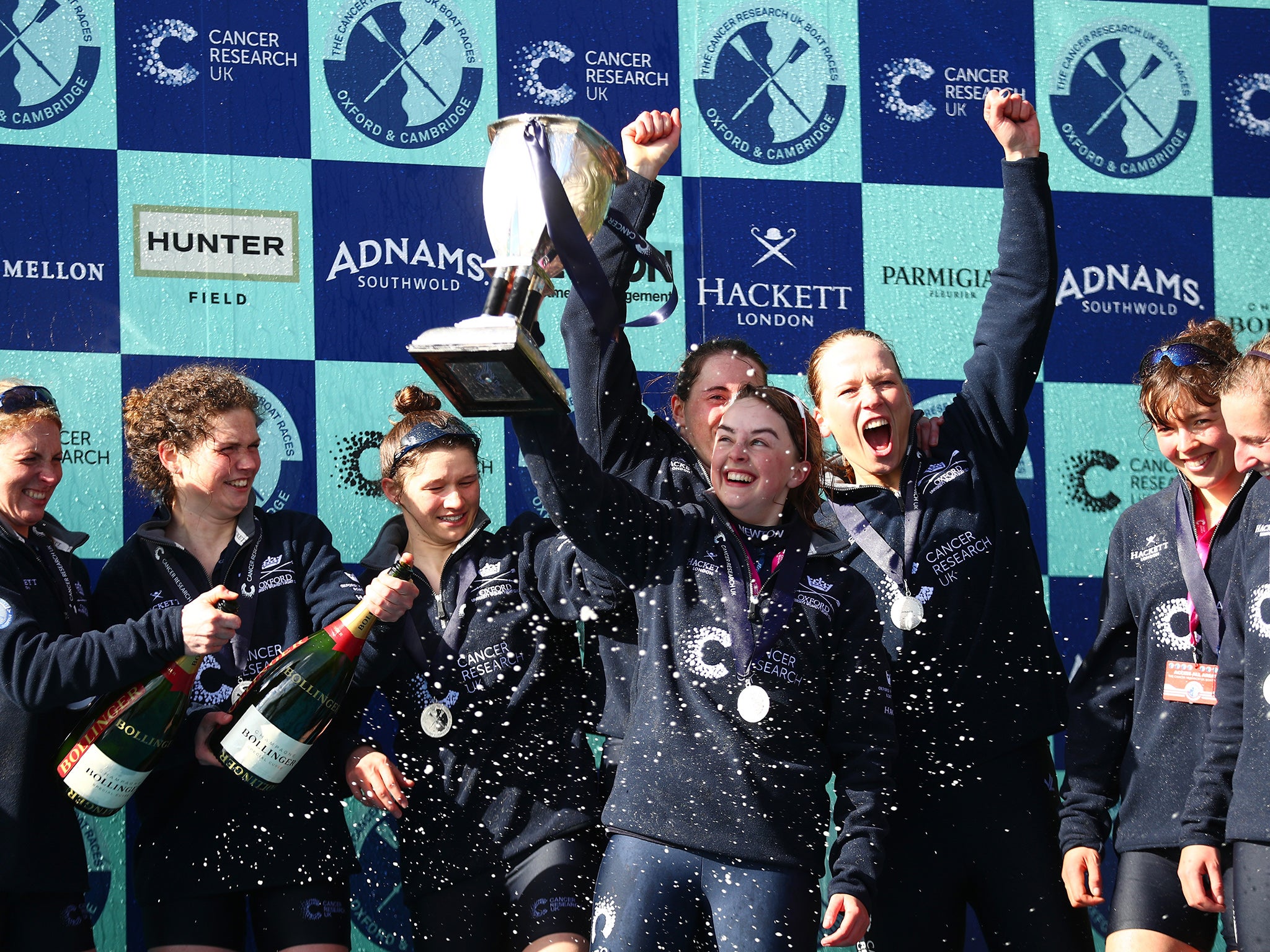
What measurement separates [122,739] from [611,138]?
79.3 inches

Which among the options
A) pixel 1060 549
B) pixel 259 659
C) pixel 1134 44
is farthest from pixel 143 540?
pixel 1134 44

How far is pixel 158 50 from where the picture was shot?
3613mm

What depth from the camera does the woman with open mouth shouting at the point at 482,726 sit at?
9.14 ft

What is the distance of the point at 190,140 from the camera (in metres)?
3.61

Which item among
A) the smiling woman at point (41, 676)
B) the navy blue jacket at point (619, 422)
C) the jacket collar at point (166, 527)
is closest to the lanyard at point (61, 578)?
the smiling woman at point (41, 676)

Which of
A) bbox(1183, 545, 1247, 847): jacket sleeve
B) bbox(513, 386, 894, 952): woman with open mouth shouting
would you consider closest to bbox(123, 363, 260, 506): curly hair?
bbox(513, 386, 894, 952): woman with open mouth shouting

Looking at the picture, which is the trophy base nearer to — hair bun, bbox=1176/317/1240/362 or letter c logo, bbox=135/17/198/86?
hair bun, bbox=1176/317/1240/362

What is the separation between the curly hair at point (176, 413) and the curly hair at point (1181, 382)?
6.34ft

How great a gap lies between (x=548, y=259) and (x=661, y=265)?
0.81 feet

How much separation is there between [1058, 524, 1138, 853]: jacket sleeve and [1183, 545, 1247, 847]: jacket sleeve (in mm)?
219

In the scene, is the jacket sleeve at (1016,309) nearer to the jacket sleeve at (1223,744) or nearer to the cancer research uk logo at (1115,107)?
the jacket sleeve at (1223,744)

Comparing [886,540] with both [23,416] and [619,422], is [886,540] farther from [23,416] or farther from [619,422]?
[23,416]

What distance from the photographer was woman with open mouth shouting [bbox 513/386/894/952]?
2.31 m

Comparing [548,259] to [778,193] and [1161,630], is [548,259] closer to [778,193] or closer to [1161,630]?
[1161,630]
